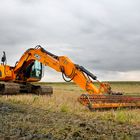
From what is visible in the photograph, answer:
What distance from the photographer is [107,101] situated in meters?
16.7

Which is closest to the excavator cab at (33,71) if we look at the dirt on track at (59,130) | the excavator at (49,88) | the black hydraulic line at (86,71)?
the excavator at (49,88)

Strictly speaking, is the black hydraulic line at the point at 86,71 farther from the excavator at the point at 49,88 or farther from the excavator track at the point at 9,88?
the excavator track at the point at 9,88

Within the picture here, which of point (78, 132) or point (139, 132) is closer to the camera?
point (78, 132)

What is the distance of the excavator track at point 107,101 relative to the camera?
15823 millimetres

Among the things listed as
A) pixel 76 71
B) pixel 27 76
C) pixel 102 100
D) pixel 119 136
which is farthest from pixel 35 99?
pixel 119 136

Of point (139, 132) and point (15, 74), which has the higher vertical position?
point (15, 74)

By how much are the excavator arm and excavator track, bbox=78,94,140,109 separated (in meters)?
1.32

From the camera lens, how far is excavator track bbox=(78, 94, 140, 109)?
15823 millimetres

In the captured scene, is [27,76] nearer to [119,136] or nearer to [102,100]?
[102,100]

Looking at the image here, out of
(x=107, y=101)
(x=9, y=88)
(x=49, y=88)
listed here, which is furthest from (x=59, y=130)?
(x=49, y=88)

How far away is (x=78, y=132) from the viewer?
9492 mm

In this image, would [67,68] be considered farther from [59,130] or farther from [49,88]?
[59,130]

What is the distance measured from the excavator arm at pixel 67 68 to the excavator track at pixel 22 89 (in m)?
1.82

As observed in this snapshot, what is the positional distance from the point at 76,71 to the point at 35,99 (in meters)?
2.38
